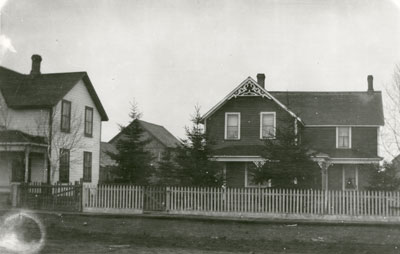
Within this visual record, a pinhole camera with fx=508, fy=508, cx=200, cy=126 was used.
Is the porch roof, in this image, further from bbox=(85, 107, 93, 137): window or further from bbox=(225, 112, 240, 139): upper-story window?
bbox=(225, 112, 240, 139): upper-story window

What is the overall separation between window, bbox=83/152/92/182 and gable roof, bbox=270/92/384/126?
1329cm

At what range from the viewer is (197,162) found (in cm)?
2252

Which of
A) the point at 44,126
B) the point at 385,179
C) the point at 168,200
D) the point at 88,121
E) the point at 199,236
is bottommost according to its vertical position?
the point at 199,236

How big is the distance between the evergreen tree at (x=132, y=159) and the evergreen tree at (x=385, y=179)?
11.5m

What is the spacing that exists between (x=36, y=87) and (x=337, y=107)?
19.8 metres

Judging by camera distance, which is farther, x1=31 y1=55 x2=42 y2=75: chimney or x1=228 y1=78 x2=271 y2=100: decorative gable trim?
x1=228 y1=78 x2=271 y2=100: decorative gable trim

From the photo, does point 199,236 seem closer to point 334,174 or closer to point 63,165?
point 63,165

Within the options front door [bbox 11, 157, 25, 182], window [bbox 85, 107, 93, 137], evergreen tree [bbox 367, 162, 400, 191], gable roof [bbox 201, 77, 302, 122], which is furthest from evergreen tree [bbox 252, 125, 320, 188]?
window [bbox 85, 107, 93, 137]

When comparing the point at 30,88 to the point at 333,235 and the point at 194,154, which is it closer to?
the point at 194,154

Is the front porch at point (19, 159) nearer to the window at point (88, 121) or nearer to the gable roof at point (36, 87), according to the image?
the gable roof at point (36, 87)

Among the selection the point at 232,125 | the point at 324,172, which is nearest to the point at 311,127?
the point at 324,172

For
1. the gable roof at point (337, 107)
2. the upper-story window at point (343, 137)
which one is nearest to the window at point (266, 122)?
the gable roof at point (337, 107)

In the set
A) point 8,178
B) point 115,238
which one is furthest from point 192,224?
point 8,178

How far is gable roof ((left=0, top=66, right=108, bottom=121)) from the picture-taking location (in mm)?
27312
